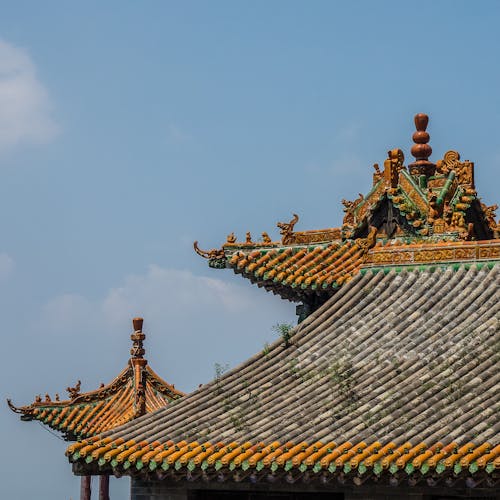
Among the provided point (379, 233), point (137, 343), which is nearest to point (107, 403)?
point (137, 343)

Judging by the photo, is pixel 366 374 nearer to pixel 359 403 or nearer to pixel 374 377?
pixel 374 377

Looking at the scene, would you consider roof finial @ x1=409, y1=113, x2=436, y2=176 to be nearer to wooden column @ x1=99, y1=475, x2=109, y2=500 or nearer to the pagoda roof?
the pagoda roof

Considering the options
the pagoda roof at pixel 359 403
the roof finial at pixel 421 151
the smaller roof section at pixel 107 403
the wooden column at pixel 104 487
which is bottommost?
the pagoda roof at pixel 359 403

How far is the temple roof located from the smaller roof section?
8.62 meters

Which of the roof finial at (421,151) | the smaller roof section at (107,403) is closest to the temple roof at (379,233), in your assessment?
the roof finial at (421,151)

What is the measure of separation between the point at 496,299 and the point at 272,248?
14.9 feet

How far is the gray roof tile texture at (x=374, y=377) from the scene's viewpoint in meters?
21.5

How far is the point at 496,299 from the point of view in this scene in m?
24.0

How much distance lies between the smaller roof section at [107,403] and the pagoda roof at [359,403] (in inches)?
416

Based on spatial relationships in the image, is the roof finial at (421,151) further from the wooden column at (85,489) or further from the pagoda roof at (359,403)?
the wooden column at (85,489)

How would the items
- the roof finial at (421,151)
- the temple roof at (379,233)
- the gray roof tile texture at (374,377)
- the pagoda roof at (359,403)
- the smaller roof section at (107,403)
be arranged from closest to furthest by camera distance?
the pagoda roof at (359,403) < the gray roof tile texture at (374,377) < the temple roof at (379,233) < the roof finial at (421,151) < the smaller roof section at (107,403)

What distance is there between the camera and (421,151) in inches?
1078

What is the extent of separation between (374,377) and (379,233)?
426 centimetres

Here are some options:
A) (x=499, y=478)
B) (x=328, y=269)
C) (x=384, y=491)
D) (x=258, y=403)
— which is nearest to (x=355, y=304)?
(x=328, y=269)
